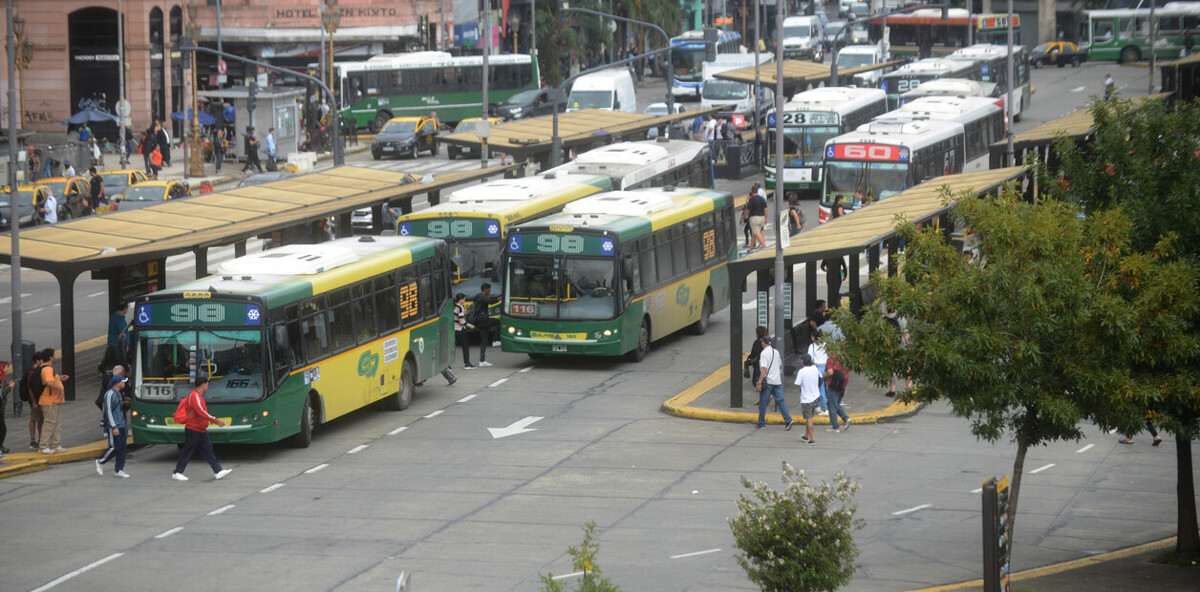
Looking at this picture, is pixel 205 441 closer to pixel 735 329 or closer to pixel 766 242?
pixel 735 329

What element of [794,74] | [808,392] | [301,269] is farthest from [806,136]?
[301,269]

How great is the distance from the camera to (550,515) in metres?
18.9

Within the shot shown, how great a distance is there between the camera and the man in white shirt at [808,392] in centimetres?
2267

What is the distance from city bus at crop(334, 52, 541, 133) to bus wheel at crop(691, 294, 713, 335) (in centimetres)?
4191

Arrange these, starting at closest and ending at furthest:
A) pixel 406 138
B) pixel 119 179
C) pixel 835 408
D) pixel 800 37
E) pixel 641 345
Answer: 1. pixel 835 408
2. pixel 641 345
3. pixel 119 179
4. pixel 406 138
5. pixel 800 37

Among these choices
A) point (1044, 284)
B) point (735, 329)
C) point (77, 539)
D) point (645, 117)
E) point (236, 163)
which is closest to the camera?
point (1044, 284)

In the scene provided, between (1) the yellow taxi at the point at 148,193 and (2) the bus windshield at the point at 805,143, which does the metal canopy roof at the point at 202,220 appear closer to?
(1) the yellow taxi at the point at 148,193

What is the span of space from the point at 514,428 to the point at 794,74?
46.3 metres

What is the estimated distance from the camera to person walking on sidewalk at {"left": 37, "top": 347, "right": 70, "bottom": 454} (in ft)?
72.7

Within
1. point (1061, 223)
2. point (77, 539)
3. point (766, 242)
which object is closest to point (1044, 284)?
point (1061, 223)

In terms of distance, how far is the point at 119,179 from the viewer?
49.6 metres

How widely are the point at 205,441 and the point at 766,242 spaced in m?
24.8

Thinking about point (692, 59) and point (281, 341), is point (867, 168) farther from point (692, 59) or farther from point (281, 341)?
point (692, 59)

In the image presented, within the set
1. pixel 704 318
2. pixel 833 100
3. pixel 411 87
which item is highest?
pixel 411 87
